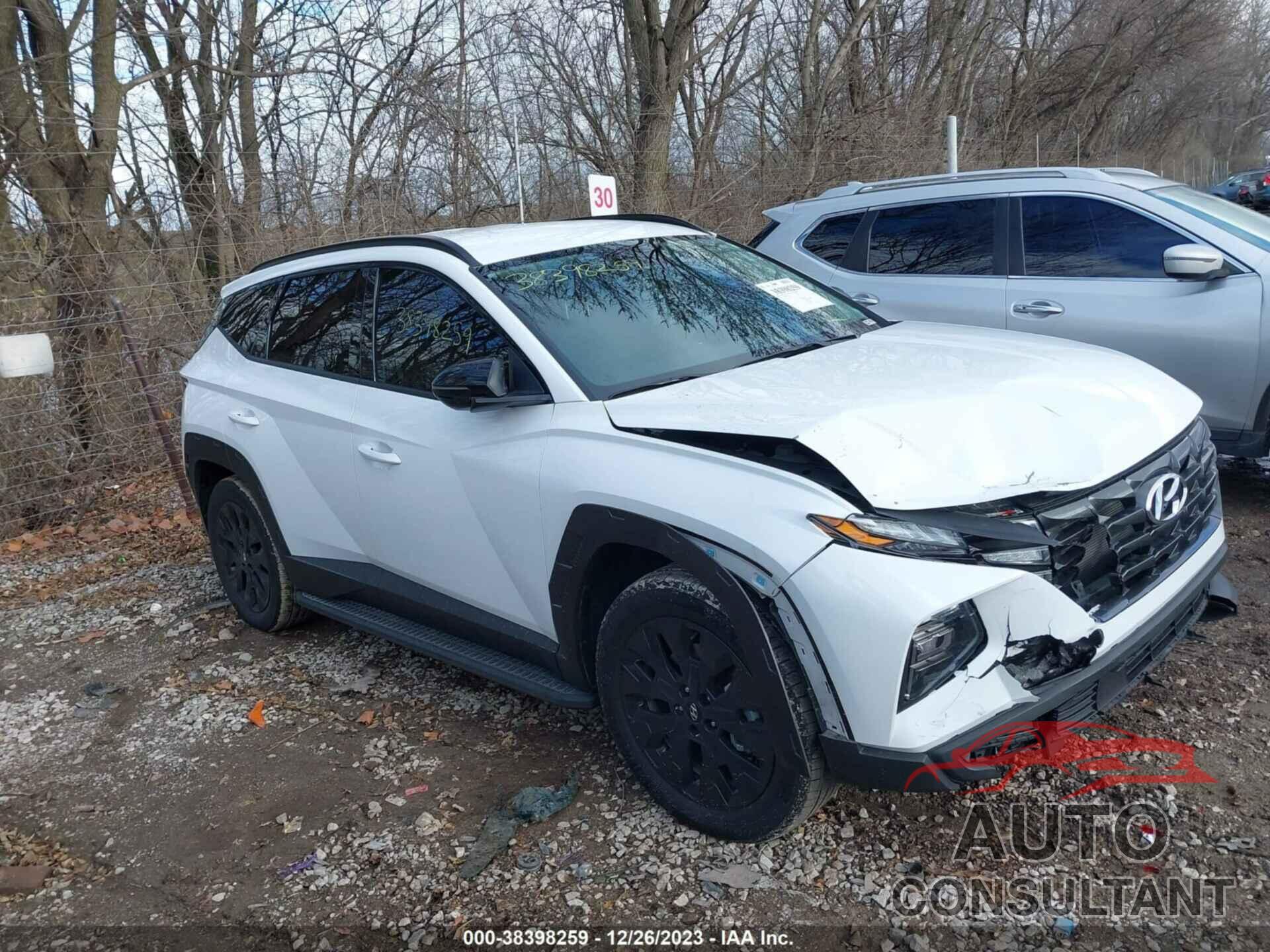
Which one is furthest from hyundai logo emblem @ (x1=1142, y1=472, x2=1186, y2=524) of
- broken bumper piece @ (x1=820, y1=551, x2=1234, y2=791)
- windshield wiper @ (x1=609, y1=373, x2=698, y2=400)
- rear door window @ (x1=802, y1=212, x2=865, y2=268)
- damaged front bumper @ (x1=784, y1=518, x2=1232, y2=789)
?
rear door window @ (x1=802, y1=212, x2=865, y2=268)

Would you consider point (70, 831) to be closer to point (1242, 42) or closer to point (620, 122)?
point (620, 122)

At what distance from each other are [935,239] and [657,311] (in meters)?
3.27

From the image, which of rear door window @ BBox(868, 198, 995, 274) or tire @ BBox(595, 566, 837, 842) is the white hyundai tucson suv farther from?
rear door window @ BBox(868, 198, 995, 274)

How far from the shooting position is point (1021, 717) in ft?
8.32

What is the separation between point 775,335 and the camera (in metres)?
3.74

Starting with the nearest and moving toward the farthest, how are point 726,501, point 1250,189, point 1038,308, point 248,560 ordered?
point 726,501 < point 248,560 < point 1038,308 < point 1250,189

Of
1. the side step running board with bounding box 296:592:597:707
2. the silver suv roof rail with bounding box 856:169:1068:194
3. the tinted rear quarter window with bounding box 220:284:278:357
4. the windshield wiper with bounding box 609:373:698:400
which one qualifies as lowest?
the side step running board with bounding box 296:592:597:707

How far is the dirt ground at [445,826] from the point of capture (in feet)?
9.11

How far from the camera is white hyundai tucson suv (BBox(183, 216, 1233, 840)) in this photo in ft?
8.34

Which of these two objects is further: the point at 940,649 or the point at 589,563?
the point at 589,563

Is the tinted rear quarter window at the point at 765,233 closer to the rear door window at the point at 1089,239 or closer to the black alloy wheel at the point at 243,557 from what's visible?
the rear door window at the point at 1089,239

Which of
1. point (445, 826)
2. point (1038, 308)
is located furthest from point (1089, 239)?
point (445, 826)

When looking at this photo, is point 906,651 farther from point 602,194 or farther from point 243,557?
point 602,194

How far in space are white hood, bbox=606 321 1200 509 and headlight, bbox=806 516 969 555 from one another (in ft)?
0.17
